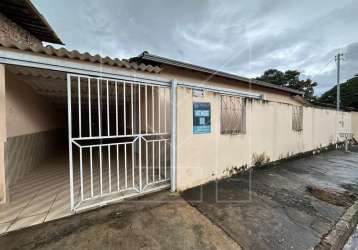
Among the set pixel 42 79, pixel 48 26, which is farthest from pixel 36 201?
pixel 48 26

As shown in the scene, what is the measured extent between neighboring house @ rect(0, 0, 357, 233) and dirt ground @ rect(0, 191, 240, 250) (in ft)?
1.06

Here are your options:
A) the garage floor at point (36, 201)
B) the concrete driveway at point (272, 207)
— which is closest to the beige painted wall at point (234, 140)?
the concrete driveway at point (272, 207)

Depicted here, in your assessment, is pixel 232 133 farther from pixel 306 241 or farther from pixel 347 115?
pixel 347 115

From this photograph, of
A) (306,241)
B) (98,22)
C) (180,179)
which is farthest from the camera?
(98,22)

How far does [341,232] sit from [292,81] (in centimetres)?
3069

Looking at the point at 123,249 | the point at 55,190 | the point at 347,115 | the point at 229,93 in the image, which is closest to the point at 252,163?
the point at 229,93

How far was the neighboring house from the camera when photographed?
2.63 m

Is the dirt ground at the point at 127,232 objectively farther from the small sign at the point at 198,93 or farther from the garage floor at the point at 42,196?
the small sign at the point at 198,93

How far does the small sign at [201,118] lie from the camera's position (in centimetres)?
382

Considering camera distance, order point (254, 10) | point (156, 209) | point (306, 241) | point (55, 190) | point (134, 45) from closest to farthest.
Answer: point (306, 241), point (156, 209), point (55, 190), point (254, 10), point (134, 45)

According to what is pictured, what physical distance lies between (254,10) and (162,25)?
13.2ft

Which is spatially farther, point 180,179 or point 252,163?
point 252,163

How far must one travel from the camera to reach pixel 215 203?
312 centimetres

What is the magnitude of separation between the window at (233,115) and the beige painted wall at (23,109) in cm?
484
